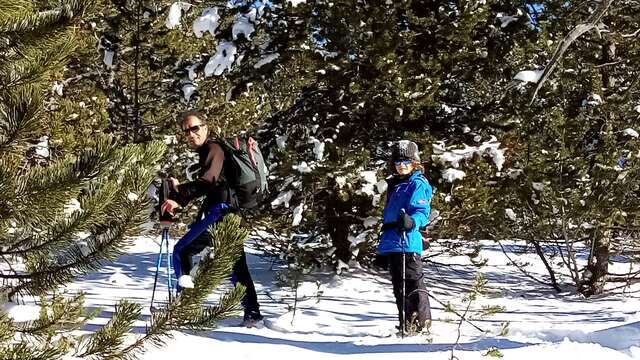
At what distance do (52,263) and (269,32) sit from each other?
550cm

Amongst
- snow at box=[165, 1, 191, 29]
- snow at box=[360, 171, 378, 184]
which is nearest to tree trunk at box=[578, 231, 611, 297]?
snow at box=[360, 171, 378, 184]

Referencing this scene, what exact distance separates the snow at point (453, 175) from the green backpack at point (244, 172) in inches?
95.1

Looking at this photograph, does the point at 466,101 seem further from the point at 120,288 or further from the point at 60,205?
the point at 60,205

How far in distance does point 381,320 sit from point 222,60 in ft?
11.7

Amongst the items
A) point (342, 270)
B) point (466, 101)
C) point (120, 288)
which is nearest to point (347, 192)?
point (342, 270)

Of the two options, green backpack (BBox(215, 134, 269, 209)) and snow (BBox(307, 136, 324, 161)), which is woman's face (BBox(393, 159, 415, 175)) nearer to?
green backpack (BBox(215, 134, 269, 209))

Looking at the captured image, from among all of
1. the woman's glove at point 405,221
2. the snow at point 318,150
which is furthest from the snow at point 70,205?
the snow at point 318,150

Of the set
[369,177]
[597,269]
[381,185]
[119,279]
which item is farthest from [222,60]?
[597,269]

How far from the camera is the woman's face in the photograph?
5461mm

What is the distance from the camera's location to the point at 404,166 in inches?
215

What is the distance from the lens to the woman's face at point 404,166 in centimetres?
546

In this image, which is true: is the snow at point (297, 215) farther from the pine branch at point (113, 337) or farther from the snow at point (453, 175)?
the pine branch at point (113, 337)

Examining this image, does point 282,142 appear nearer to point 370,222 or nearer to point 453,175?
point 370,222

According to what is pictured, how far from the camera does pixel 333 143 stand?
299 inches
